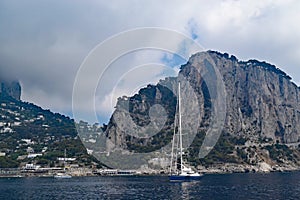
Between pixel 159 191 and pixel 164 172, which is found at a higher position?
pixel 164 172

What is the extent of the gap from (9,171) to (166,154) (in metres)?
59.7

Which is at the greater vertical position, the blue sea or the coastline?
the coastline

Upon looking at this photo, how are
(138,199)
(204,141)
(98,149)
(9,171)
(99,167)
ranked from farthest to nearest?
(204,141), (98,149), (99,167), (9,171), (138,199)

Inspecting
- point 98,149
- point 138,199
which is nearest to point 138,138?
point 98,149

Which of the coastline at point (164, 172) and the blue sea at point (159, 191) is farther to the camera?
the coastline at point (164, 172)

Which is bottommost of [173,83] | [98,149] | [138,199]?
[138,199]

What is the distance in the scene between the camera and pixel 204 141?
18288cm

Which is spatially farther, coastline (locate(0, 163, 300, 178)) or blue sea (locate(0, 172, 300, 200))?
coastline (locate(0, 163, 300, 178))

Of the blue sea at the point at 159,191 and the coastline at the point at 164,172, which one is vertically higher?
the coastline at the point at 164,172

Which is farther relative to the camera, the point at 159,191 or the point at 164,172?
the point at 164,172

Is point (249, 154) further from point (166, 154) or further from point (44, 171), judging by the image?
point (44, 171)

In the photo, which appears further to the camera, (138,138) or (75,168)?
(138,138)

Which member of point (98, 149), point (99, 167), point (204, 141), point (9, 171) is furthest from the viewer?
point (204, 141)

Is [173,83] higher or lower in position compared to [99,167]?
higher
